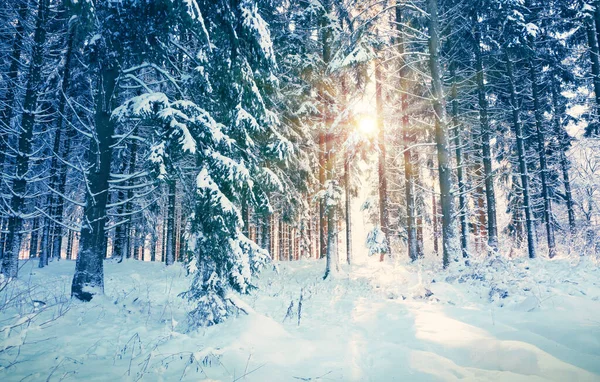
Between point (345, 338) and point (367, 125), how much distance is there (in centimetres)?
847

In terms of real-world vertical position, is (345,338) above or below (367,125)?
below

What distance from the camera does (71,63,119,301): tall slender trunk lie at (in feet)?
21.0

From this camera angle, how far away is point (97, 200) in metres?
6.77

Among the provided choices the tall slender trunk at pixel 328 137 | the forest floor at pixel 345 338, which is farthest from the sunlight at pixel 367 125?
the forest floor at pixel 345 338

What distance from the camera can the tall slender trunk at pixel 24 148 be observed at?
9492 millimetres

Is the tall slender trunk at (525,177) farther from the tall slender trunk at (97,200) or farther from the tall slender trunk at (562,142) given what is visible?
the tall slender trunk at (97,200)

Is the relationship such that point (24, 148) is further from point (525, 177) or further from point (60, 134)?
point (525, 177)

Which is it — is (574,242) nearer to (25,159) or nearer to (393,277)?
(393,277)

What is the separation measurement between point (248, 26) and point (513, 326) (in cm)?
712

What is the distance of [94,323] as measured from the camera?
5.11 meters

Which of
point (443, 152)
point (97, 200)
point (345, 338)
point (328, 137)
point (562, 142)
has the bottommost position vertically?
point (345, 338)

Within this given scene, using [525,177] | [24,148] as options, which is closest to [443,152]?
[525,177]

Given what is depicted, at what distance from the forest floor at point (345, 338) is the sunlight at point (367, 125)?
6.13 metres

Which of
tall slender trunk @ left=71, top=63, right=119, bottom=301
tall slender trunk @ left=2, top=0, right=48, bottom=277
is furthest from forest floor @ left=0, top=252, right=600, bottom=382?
tall slender trunk @ left=2, top=0, right=48, bottom=277
